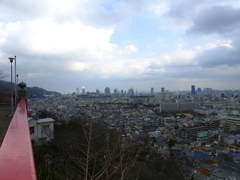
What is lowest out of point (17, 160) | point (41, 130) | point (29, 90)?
point (41, 130)

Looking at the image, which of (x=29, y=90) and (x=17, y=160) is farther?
(x=29, y=90)

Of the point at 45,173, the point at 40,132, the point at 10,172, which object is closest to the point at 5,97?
the point at 40,132

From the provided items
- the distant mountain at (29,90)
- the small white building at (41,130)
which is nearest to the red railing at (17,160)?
the small white building at (41,130)

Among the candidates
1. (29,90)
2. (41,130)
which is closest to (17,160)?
(41,130)

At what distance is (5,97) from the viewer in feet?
15.4

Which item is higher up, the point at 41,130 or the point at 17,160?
the point at 17,160

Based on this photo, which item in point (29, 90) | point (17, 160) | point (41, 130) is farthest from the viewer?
point (29, 90)

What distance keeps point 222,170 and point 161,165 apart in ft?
11.3

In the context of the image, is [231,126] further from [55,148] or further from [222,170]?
[55,148]

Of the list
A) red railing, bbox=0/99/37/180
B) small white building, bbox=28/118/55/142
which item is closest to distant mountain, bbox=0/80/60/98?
small white building, bbox=28/118/55/142

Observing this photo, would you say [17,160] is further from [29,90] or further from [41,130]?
[29,90]

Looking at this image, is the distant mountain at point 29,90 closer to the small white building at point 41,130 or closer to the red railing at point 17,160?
the small white building at point 41,130

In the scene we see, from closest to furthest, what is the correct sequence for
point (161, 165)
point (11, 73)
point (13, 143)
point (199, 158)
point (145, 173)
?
1. point (13, 143)
2. point (11, 73)
3. point (145, 173)
4. point (161, 165)
5. point (199, 158)

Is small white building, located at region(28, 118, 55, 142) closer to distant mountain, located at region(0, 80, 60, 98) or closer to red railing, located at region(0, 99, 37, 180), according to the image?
distant mountain, located at region(0, 80, 60, 98)
